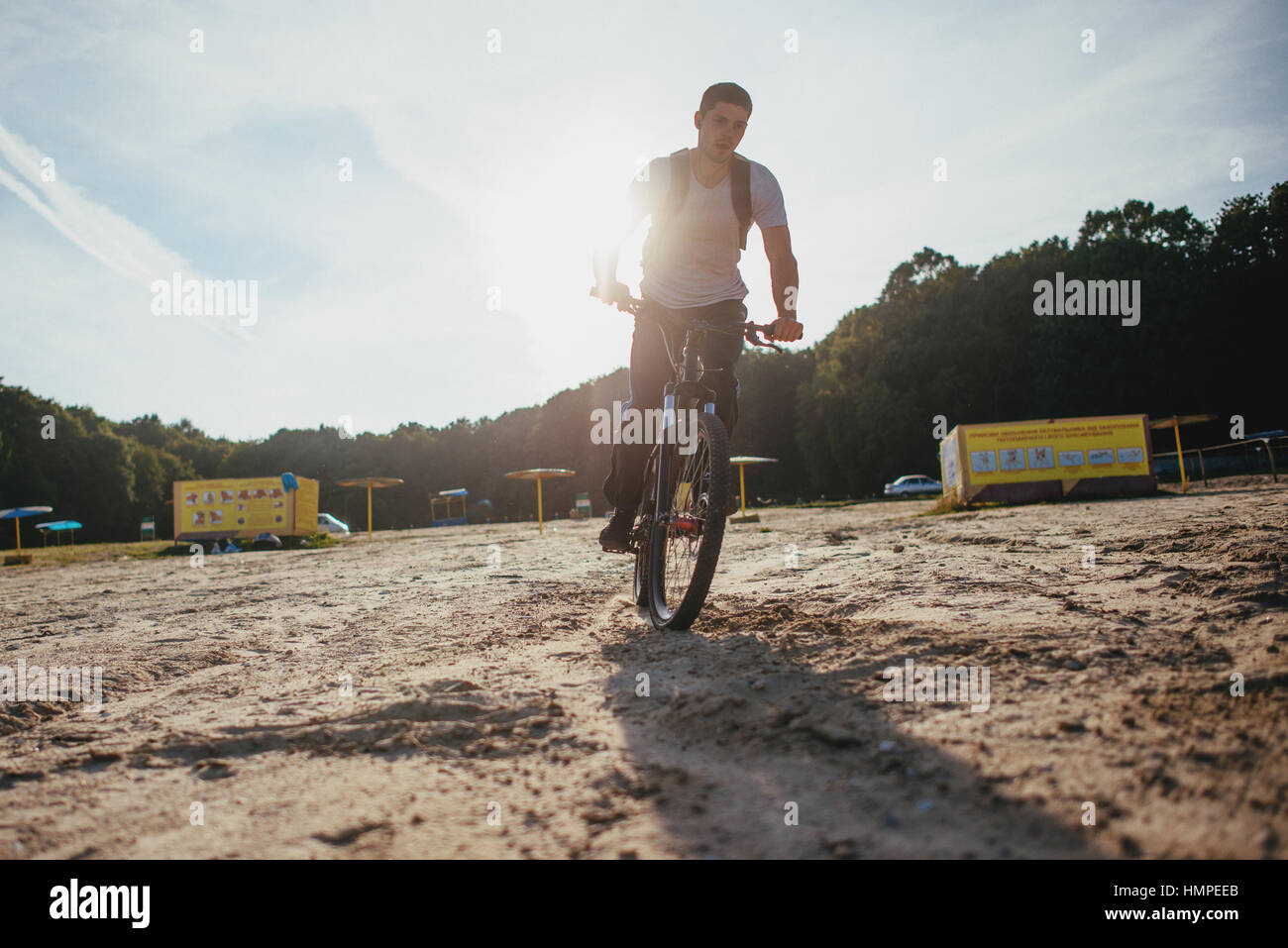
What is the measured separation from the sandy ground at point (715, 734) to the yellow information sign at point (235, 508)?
1873cm

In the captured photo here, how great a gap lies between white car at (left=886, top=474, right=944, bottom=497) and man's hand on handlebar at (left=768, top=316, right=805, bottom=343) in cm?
3455

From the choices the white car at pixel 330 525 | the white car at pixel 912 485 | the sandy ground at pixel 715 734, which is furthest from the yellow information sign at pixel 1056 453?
the white car at pixel 330 525

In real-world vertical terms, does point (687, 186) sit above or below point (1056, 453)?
above

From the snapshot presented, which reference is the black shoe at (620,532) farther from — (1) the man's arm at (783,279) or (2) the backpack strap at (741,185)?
(2) the backpack strap at (741,185)

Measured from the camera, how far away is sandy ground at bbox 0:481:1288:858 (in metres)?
1.01

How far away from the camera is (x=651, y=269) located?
320 centimetres

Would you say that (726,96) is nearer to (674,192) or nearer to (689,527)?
(674,192)

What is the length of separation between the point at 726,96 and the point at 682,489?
1.66 meters

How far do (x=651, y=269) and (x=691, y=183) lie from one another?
1.32 ft

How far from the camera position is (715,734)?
1.48 metres

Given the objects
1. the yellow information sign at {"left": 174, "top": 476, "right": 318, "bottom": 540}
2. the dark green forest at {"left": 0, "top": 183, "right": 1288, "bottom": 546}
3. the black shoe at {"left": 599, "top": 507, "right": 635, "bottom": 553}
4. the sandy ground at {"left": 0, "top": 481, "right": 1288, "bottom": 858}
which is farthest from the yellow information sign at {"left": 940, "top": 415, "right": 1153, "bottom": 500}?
the yellow information sign at {"left": 174, "top": 476, "right": 318, "bottom": 540}

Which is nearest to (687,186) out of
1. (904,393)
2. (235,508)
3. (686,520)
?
(686,520)
